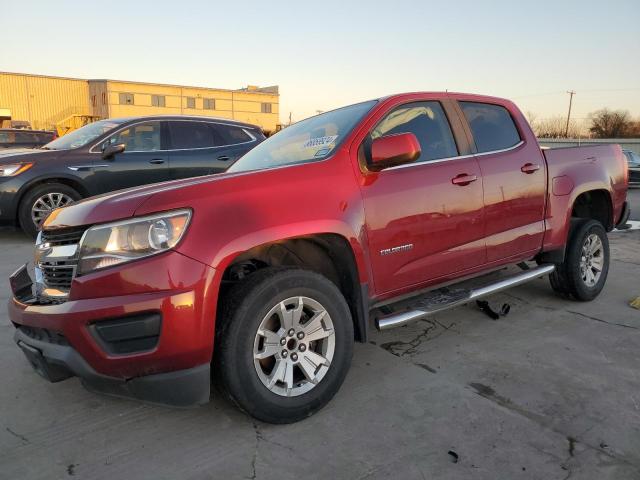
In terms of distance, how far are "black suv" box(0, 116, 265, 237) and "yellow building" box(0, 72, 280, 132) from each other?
1450 inches

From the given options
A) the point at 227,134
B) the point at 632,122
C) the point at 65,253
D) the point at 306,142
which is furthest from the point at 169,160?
the point at 632,122

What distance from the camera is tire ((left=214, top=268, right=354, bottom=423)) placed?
243 centimetres

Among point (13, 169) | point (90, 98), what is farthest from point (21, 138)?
point (90, 98)

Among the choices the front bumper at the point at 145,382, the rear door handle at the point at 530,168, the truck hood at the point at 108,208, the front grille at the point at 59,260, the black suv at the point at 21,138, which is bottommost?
the front bumper at the point at 145,382

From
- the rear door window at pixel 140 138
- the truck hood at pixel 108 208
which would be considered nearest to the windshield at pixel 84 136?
the rear door window at pixel 140 138

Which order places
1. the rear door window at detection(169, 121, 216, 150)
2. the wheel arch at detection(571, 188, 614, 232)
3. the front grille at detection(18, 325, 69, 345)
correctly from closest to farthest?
the front grille at detection(18, 325, 69, 345) → the wheel arch at detection(571, 188, 614, 232) → the rear door window at detection(169, 121, 216, 150)

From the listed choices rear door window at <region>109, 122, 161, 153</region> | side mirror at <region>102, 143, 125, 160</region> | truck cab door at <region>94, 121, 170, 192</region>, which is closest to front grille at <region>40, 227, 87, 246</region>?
side mirror at <region>102, 143, 125, 160</region>

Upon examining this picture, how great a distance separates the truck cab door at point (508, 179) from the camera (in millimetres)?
3688

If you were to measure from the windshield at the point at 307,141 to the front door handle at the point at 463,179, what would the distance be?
2.45ft

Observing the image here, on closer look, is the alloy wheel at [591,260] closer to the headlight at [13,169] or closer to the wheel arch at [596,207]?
the wheel arch at [596,207]

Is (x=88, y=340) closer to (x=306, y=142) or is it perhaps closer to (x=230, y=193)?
(x=230, y=193)

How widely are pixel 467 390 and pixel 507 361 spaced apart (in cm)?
57

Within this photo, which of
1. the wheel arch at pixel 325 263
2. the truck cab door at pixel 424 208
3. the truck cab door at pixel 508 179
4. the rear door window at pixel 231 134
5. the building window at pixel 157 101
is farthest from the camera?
the building window at pixel 157 101

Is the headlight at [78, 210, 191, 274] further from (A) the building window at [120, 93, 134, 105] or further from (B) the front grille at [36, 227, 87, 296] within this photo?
(A) the building window at [120, 93, 134, 105]
